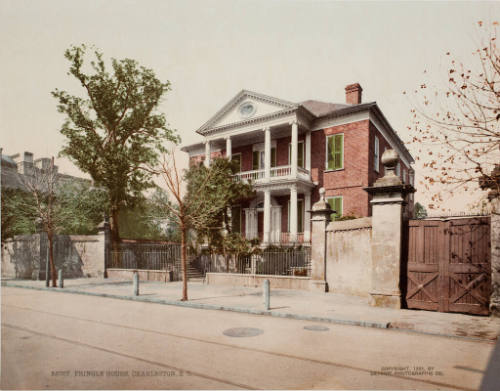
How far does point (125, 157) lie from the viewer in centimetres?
2191

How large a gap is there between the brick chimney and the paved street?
18.3 metres

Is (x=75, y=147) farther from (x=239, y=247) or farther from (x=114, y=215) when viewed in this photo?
(x=239, y=247)

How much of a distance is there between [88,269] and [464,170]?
20.1 metres

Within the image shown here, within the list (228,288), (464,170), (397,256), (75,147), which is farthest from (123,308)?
(75,147)

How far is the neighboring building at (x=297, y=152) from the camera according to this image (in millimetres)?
20453

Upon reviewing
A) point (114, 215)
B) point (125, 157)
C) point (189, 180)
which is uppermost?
point (125, 157)

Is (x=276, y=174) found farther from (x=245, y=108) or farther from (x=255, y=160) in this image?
(x=245, y=108)

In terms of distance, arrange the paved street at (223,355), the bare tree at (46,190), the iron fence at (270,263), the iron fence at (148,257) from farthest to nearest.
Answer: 1. the iron fence at (148,257)
2. the bare tree at (46,190)
3. the iron fence at (270,263)
4. the paved street at (223,355)

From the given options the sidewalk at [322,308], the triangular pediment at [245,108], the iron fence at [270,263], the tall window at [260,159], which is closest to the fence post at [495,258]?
the sidewalk at [322,308]

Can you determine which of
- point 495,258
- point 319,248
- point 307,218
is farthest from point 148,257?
point 495,258

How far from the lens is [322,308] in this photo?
31.3 feet

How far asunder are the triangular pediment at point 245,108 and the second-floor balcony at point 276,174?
344 centimetres

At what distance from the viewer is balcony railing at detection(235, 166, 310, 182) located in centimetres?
2138

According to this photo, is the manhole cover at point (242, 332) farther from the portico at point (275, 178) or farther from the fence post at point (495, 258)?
the portico at point (275, 178)
